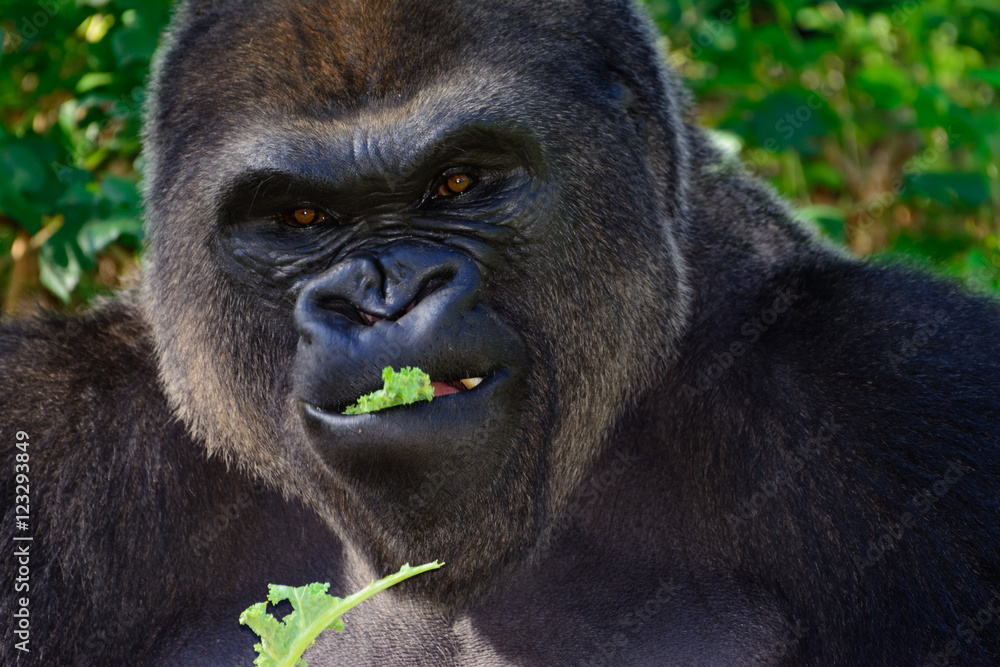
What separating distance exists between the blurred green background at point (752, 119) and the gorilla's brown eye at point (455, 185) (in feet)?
4.82

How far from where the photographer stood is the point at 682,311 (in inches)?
135

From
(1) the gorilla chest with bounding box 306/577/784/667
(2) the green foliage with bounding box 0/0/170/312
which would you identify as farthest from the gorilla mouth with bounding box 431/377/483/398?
(2) the green foliage with bounding box 0/0/170/312

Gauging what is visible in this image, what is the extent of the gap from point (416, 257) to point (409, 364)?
34cm

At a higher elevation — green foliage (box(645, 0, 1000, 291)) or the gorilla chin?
the gorilla chin

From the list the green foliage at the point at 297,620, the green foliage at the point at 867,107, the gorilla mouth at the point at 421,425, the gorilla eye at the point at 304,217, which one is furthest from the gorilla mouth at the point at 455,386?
the green foliage at the point at 867,107

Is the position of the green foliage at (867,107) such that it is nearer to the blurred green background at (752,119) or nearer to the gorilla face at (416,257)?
the blurred green background at (752,119)

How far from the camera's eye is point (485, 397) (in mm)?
2859

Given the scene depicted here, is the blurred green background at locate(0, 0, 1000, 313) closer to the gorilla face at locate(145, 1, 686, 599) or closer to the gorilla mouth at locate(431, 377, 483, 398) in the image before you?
the gorilla face at locate(145, 1, 686, 599)

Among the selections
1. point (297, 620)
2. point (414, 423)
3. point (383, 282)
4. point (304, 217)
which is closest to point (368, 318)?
point (383, 282)

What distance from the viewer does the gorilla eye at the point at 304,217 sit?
3193 mm

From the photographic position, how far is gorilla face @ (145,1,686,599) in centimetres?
287

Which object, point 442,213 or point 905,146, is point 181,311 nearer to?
point 442,213

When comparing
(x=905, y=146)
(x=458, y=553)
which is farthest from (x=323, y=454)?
(x=905, y=146)

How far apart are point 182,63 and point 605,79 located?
127cm
